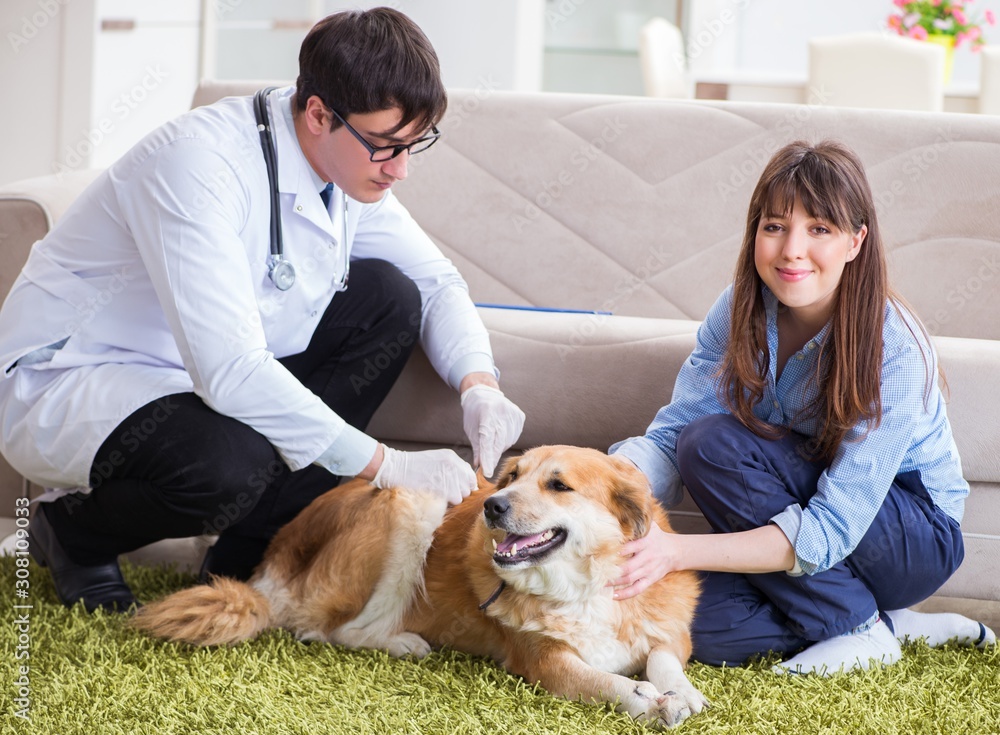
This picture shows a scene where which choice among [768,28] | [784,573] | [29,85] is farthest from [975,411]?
[768,28]

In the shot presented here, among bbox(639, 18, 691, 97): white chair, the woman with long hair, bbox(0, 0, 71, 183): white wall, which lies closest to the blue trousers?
the woman with long hair

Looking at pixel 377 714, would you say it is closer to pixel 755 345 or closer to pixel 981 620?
pixel 755 345

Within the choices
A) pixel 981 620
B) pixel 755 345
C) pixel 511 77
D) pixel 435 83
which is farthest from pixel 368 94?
pixel 511 77

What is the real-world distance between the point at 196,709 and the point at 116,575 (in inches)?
22.3

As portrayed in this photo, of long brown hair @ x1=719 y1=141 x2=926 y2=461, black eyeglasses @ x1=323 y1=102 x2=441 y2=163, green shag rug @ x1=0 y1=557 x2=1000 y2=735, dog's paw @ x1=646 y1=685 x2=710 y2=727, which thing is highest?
black eyeglasses @ x1=323 y1=102 x2=441 y2=163

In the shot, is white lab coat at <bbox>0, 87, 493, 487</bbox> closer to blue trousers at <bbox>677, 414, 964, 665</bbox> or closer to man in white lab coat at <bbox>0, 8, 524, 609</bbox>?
man in white lab coat at <bbox>0, 8, 524, 609</bbox>

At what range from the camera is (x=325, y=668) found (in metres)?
1.59

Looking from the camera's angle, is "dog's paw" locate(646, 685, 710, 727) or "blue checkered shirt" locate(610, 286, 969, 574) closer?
"dog's paw" locate(646, 685, 710, 727)

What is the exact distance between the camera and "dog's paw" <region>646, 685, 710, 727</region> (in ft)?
4.50

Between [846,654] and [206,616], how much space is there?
107 cm

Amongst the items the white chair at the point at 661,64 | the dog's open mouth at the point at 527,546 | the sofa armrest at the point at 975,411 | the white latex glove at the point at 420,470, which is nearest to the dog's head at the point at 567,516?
the dog's open mouth at the point at 527,546

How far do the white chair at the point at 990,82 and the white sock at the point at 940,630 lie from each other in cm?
315

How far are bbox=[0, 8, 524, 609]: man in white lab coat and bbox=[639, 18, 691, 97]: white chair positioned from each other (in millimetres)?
3260

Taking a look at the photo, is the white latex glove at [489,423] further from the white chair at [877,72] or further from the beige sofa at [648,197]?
the white chair at [877,72]
